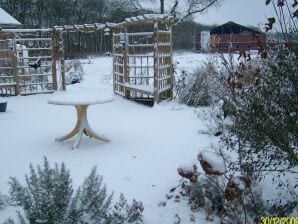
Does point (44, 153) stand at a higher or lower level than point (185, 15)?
lower

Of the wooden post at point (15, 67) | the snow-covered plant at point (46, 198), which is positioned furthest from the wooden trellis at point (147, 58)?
the snow-covered plant at point (46, 198)

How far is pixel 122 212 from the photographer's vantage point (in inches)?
140

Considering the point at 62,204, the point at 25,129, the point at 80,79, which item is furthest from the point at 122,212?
the point at 80,79

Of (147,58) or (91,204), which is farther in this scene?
(147,58)

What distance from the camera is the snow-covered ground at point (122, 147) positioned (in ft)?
13.9

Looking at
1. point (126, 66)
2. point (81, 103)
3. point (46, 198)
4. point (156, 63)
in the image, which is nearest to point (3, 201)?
point (46, 198)

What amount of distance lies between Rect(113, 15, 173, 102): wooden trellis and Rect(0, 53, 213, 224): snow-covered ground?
0.59m

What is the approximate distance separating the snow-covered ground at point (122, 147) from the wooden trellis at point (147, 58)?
1.94 ft

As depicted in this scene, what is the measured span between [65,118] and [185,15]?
55.7ft

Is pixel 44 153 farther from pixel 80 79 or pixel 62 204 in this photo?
pixel 80 79

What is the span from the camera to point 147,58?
10.1 m

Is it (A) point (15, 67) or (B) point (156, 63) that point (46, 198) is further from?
(A) point (15, 67)

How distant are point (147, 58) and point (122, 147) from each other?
4691mm

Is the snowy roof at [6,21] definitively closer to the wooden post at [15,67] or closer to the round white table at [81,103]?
the wooden post at [15,67]
